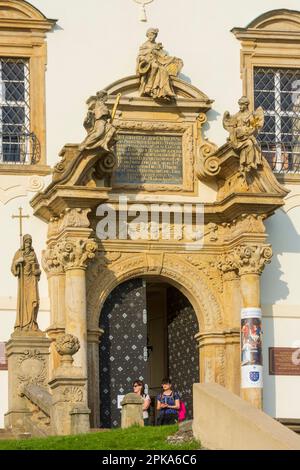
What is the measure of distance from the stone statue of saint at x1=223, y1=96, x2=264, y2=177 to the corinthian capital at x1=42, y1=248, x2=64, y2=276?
3272mm

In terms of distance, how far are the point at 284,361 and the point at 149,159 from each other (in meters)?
4.02

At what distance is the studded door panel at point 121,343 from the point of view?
3178 cm

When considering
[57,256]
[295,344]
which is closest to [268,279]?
[295,344]

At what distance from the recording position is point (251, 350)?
31125mm

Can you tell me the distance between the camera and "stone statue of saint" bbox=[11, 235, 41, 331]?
97.6ft

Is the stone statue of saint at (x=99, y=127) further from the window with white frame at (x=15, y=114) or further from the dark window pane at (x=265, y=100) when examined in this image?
the dark window pane at (x=265, y=100)

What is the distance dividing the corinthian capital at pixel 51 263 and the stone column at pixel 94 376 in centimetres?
112

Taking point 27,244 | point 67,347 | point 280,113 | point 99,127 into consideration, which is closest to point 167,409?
point 67,347

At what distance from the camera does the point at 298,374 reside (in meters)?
32.3

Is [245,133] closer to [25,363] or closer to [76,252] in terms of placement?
[76,252]

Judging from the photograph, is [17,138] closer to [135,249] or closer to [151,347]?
[135,249]

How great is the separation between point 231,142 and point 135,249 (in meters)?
2.42

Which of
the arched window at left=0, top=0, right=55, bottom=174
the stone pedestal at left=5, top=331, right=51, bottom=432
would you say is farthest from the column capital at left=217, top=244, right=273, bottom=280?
the stone pedestal at left=5, top=331, right=51, bottom=432

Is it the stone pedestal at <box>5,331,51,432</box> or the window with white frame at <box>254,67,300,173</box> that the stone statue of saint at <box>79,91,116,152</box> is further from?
the window with white frame at <box>254,67,300,173</box>
